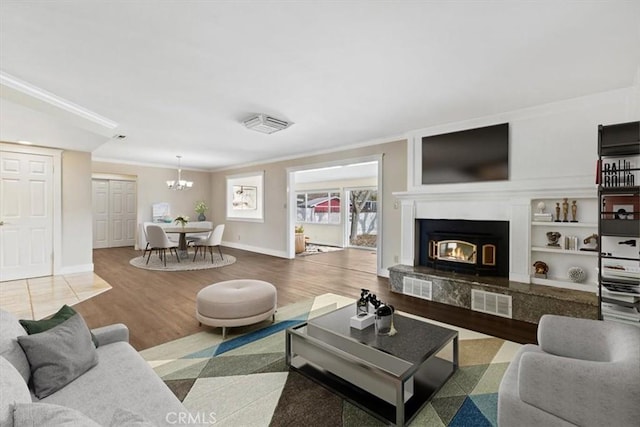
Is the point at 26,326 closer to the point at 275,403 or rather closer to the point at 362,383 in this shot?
the point at 275,403

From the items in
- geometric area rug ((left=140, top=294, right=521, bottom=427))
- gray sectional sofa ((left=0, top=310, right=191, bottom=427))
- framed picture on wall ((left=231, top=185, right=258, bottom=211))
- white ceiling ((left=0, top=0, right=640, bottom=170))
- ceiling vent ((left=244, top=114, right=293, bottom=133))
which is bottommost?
geometric area rug ((left=140, top=294, right=521, bottom=427))

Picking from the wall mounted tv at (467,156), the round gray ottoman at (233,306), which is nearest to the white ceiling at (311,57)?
the wall mounted tv at (467,156)

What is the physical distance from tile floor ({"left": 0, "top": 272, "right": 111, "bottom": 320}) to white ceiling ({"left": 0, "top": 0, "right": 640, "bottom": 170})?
234 centimetres

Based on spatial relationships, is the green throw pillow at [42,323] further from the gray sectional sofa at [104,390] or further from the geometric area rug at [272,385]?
the geometric area rug at [272,385]

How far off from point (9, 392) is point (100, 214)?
9.02m

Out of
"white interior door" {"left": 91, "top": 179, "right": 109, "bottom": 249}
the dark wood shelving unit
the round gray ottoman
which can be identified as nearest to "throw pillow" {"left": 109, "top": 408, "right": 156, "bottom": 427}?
the round gray ottoman

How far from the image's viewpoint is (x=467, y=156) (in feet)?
14.1

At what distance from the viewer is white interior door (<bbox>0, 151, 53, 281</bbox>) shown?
5.00 metres

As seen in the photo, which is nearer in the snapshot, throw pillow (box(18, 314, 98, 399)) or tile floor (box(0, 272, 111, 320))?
throw pillow (box(18, 314, 98, 399))

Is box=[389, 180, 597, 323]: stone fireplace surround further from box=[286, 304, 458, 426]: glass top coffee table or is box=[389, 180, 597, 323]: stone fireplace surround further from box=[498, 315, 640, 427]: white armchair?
box=[498, 315, 640, 427]: white armchair

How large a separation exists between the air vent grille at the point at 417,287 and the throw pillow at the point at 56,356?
367cm

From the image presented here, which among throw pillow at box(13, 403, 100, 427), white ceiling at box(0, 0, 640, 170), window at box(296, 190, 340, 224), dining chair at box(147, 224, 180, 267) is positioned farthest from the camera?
window at box(296, 190, 340, 224)

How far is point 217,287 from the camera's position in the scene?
3.16 meters

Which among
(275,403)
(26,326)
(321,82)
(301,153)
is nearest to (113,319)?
(26,326)
